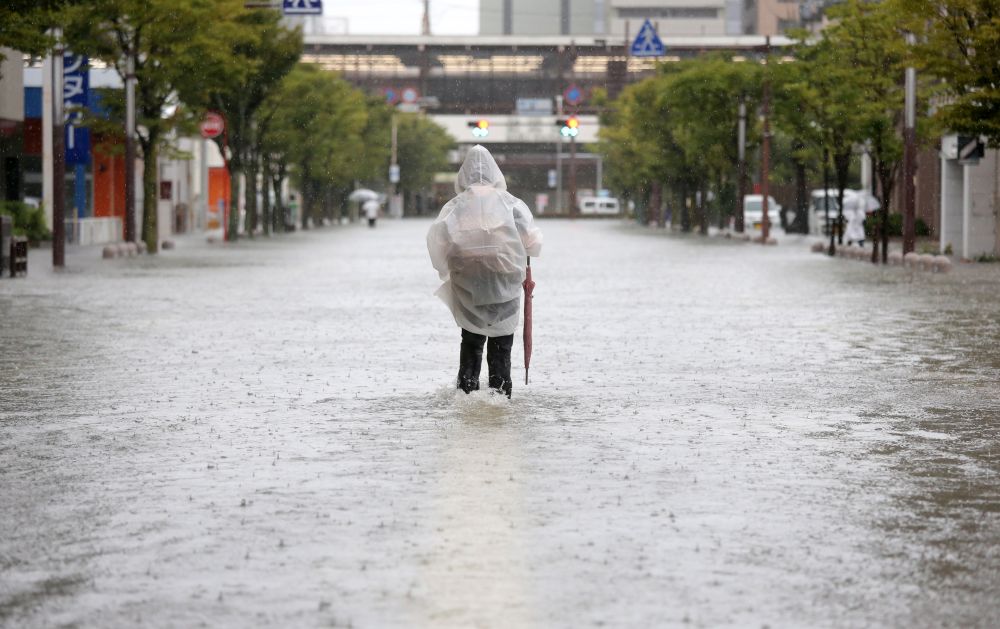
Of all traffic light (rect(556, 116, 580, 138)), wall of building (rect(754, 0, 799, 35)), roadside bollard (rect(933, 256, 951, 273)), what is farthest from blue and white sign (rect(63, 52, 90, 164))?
wall of building (rect(754, 0, 799, 35))

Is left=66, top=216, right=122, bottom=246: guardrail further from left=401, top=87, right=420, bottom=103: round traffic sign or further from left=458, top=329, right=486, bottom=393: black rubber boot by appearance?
left=401, top=87, right=420, bottom=103: round traffic sign

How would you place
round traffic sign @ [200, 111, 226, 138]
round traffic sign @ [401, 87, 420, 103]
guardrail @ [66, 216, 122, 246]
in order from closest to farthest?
guardrail @ [66, 216, 122, 246], round traffic sign @ [200, 111, 226, 138], round traffic sign @ [401, 87, 420, 103]

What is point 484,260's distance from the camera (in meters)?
12.9

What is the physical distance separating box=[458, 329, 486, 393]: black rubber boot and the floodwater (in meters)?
0.12

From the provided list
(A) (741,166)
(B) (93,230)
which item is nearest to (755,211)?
(A) (741,166)

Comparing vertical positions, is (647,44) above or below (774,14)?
below

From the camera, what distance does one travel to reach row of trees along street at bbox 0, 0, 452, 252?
42688mm

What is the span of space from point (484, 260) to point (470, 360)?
0.72m

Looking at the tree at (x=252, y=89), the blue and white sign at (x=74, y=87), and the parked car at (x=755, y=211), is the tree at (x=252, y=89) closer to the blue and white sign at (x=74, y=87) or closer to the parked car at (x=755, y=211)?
the blue and white sign at (x=74, y=87)

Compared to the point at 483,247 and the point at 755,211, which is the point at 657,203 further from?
the point at 483,247

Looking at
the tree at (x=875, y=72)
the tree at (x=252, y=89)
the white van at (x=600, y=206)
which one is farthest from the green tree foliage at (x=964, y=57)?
the white van at (x=600, y=206)

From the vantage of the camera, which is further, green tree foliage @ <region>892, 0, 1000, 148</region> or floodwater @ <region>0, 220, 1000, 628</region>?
green tree foliage @ <region>892, 0, 1000, 148</region>

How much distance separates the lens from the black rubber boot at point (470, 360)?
12.9 meters

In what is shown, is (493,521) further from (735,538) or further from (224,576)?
(224,576)
